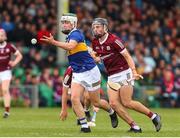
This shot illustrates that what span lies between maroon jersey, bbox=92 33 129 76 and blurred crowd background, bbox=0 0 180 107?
10.8 metres

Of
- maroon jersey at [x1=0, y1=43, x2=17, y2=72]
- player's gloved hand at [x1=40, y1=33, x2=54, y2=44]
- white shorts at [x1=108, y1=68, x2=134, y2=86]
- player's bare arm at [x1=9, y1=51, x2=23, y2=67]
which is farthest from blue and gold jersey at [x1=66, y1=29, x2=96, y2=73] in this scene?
maroon jersey at [x1=0, y1=43, x2=17, y2=72]

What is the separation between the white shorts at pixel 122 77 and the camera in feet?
52.2

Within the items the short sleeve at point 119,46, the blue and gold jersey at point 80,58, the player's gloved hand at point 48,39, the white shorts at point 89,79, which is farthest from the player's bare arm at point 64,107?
the player's gloved hand at point 48,39

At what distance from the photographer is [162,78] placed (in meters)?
29.0

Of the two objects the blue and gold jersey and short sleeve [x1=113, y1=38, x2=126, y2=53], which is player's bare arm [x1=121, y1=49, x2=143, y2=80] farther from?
the blue and gold jersey

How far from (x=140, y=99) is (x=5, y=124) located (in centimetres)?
1100

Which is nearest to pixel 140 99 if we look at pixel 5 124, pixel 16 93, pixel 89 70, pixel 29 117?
pixel 16 93

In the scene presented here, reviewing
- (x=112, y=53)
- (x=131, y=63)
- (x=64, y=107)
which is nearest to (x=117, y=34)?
(x=64, y=107)

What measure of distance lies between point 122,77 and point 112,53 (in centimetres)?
50

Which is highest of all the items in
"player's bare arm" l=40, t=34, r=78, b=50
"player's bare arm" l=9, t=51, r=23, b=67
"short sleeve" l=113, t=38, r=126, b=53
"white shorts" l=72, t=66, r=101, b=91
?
"player's bare arm" l=40, t=34, r=78, b=50

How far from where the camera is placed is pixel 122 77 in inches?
628

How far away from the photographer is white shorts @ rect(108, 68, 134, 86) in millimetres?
15914

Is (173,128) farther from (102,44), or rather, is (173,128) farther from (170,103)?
(170,103)

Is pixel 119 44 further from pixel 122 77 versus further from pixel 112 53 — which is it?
pixel 122 77
